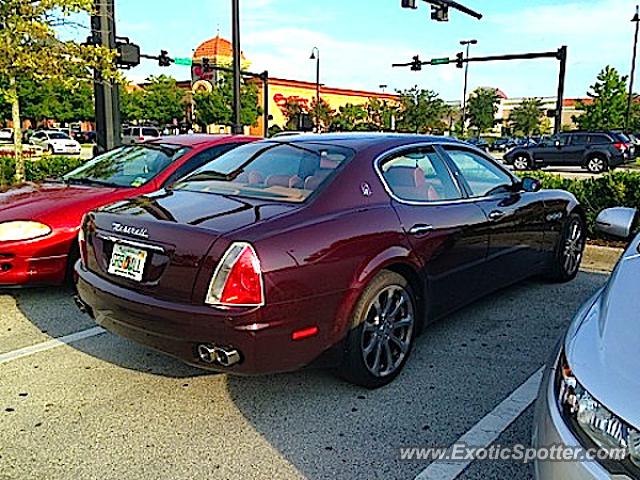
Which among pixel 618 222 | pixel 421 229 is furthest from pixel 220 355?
pixel 618 222

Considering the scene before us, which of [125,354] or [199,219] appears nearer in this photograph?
[199,219]

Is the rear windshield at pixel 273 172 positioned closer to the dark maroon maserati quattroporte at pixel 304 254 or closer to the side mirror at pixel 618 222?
the dark maroon maserati quattroporte at pixel 304 254

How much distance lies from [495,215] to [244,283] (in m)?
2.45

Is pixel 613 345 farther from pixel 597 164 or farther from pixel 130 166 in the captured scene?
pixel 597 164

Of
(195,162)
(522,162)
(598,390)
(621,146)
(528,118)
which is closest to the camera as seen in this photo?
(598,390)

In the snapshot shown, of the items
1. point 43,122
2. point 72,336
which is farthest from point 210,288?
point 43,122

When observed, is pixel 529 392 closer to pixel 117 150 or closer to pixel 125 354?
pixel 125 354

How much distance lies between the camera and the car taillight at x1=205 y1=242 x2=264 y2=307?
3.05 meters

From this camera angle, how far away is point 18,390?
3664mm

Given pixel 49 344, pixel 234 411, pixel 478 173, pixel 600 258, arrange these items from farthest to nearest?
pixel 600 258, pixel 478 173, pixel 49 344, pixel 234 411

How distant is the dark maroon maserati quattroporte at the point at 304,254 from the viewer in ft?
10.2

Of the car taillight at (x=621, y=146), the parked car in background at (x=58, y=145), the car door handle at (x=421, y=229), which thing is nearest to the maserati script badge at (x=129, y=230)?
the car door handle at (x=421, y=229)

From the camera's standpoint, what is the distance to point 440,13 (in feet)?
55.8

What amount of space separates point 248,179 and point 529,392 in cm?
222
